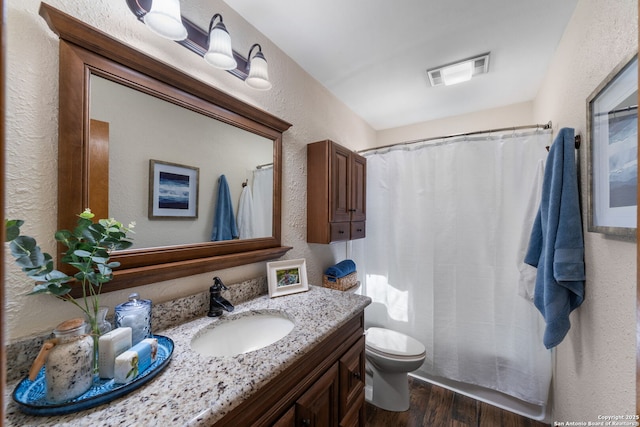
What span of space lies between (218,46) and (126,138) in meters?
0.53

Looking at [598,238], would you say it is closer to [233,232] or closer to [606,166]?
[606,166]

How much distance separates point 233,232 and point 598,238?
1.53 metres

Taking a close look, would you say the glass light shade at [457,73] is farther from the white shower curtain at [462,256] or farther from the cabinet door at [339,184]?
the cabinet door at [339,184]

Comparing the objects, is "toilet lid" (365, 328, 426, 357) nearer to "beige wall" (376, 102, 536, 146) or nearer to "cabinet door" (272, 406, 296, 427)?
"cabinet door" (272, 406, 296, 427)

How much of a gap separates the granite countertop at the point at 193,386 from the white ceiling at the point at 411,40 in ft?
4.93

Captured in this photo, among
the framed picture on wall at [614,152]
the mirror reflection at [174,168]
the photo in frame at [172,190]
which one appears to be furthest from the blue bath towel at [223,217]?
the framed picture on wall at [614,152]

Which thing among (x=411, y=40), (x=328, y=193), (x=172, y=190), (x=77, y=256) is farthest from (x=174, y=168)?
(x=411, y=40)

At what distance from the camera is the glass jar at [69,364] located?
53cm

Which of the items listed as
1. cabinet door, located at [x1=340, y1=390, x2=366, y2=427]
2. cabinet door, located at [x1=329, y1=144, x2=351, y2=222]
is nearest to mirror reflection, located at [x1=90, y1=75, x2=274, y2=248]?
cabinet door, located at [x1=329, y1=144, x2=351, y2=222]

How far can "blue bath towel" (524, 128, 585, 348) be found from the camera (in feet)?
3.36

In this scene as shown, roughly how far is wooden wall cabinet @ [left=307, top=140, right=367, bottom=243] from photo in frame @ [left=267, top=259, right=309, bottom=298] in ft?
0.98

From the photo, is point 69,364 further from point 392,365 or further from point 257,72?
point 392,365

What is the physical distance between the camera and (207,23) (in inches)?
43.6

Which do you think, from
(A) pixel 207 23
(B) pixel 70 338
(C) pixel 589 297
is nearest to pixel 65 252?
(B) pixel 70 338
